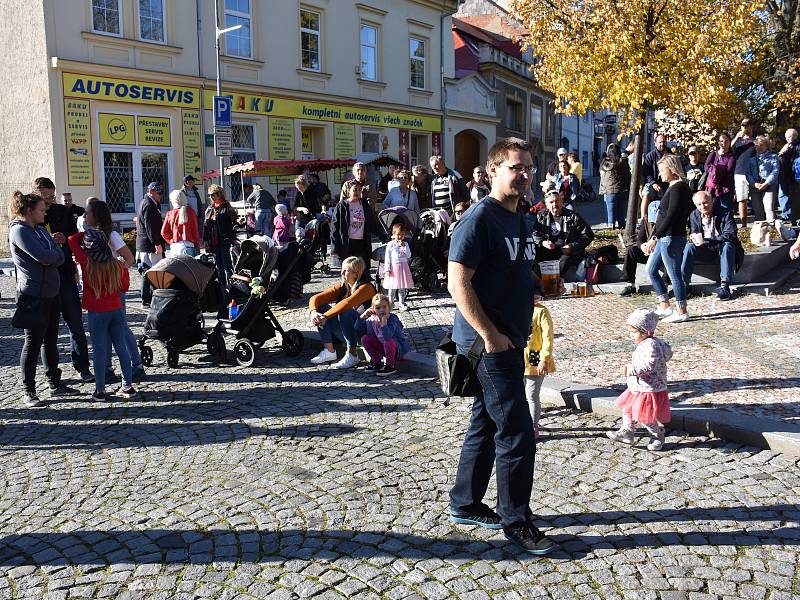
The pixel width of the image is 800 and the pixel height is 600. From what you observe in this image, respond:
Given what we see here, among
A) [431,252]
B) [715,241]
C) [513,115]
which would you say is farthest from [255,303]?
[513,115]

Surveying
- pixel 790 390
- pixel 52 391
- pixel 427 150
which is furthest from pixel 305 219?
pixel 427 150

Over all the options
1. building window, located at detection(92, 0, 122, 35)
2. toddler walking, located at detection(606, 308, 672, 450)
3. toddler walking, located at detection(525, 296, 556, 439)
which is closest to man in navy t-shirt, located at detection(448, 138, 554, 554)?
toddler walking, located at detection(525, 296, 556, 439)

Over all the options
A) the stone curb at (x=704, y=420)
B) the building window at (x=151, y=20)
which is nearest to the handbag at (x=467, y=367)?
the stone curb at (x=704, y=420)

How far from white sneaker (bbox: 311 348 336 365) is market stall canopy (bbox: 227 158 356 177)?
10190 mm

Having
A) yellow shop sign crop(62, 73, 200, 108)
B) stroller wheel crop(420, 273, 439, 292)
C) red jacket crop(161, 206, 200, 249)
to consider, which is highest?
yellow shop sign crop(62, 73, 200, 108)

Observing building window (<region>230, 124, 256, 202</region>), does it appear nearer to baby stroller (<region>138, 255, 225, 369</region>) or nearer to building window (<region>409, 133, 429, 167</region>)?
building window (<region>409, 133, 429, 167</region>)

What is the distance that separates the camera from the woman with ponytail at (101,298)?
268 inches

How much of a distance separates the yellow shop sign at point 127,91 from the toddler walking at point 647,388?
16.5m

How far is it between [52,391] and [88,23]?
1417 cm

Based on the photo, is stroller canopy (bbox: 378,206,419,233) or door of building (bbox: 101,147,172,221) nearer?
stroller canopy (bbox: 378,206,419,233)

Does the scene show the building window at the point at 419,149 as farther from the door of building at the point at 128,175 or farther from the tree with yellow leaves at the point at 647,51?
the tree with yellow leaves at the point at 647,51

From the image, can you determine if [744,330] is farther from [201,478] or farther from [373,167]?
[373,167]

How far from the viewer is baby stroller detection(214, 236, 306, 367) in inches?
323

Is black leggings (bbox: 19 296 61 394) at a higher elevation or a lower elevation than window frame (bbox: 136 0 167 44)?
lower
